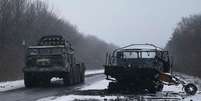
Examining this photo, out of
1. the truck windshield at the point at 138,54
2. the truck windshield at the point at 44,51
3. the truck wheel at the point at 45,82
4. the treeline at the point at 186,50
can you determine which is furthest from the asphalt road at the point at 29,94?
the treeline at the point at 186,50

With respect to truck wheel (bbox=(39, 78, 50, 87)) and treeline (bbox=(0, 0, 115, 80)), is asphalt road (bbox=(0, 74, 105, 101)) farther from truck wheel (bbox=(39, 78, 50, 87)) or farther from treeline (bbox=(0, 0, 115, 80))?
treeline (bbox=(0, 0, 115, 80))

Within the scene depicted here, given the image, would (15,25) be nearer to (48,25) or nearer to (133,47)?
(48,25)

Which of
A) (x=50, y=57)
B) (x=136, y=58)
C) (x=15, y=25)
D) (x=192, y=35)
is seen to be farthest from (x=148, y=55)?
(x=192, y=35)

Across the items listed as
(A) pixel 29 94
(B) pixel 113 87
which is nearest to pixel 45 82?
(A) pixel 29 94

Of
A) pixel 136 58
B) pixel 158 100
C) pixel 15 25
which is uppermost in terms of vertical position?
pixel 15 25

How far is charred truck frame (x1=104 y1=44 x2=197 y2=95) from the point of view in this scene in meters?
24.0

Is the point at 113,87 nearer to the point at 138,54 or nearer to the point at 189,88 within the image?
the point at 138,54

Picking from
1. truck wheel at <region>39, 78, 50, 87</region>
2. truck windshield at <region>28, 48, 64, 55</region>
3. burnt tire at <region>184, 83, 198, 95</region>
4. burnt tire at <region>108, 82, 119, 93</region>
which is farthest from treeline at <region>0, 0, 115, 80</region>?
burnt tire at <region>184, 83, 198, 95</region>

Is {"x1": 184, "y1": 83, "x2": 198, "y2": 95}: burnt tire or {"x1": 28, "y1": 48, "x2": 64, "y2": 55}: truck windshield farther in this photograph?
{"x1": 28, "y1": 48, "x2": 64, "y2": 55}: truck windshield

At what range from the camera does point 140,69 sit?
24.1m

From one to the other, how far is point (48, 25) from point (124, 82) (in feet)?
189

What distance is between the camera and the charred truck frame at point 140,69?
23984 mm

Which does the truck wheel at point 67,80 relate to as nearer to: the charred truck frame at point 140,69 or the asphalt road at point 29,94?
the asphalt road at point 29,94

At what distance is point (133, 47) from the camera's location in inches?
1030
